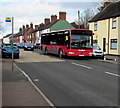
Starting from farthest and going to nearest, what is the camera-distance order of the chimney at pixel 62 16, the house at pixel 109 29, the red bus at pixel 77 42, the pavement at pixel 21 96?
the chimney at pixel 62 16, the house at pixel 109 29, the red bus at pixel 77 42, the pavement at pixel 21 96

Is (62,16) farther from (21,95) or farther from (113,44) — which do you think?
(21,95)

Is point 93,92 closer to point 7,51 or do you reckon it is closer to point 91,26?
point 7,51

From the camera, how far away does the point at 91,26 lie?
39.8 meters

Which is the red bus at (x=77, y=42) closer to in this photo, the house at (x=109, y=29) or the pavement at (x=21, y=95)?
the house at (x=109, y=29)

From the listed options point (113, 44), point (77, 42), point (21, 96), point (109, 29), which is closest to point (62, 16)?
point (109, 29)

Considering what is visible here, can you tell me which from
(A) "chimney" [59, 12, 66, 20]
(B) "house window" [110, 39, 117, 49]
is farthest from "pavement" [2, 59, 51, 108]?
(A) "chimney" [59, 12, 66, 20]

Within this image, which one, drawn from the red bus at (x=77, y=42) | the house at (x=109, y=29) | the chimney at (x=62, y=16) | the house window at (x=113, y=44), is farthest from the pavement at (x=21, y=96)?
the chimney at (x=62, y=16)

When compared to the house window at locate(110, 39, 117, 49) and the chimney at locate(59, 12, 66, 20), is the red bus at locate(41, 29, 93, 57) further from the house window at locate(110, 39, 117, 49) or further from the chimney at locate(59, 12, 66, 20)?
the chimney at locate(59, 12, 66, 20)

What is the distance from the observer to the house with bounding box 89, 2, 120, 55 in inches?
1240

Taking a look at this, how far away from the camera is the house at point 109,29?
31484mm

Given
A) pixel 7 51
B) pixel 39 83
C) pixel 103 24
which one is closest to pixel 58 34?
pixel 7 51

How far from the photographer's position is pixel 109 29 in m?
33.5

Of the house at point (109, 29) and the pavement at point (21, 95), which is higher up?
the house at point (109, 29)

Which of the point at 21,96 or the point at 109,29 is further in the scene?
the point at 109,29
